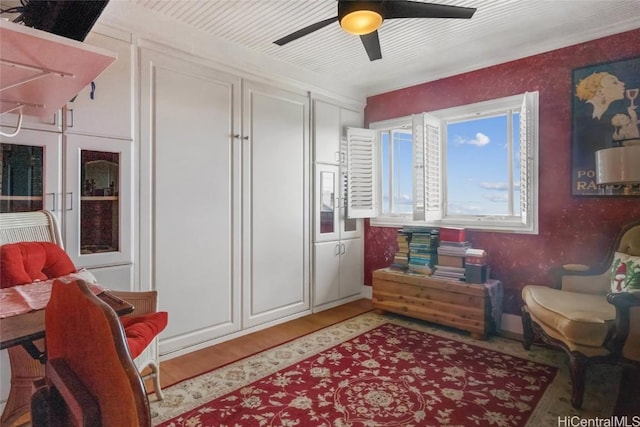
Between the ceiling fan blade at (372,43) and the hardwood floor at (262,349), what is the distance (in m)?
2.39

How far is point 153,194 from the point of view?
260 centimetres

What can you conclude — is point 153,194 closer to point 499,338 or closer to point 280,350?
Answer: point 280,350

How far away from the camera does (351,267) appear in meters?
4.26

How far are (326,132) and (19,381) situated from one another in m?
3.20

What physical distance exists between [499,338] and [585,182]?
1.49m

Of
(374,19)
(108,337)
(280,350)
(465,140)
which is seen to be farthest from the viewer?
(465,140)

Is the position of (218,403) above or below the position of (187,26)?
below

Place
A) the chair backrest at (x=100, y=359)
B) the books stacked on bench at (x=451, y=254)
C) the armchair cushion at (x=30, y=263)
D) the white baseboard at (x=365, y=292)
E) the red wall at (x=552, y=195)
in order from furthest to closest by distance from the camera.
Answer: the white baseboard at (x=365, y=292), the books stacked on bench at (x=451, y=254), the red wall at (x=552, y=195), the armchair cushion at (x=30, y=263), the chair backrest at (x=100, y=359)

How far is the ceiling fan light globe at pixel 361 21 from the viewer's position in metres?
1.88

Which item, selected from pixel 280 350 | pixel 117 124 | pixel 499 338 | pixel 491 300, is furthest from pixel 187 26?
pixel 499 338

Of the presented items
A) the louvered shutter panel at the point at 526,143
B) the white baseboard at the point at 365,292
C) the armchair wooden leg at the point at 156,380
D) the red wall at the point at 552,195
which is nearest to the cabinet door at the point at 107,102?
the armchair wooden leg at the point at 156,380

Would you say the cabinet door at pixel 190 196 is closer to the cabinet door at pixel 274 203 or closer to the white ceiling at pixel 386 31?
the cabinet door at pixel 274 203

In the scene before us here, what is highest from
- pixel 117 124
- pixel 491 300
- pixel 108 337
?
pixel 117 124
